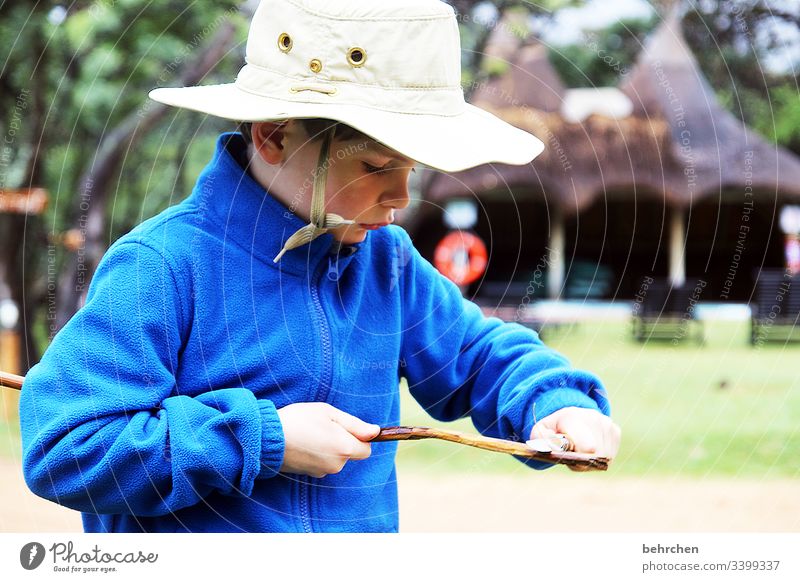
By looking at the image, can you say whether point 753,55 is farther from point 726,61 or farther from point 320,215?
point 320,215

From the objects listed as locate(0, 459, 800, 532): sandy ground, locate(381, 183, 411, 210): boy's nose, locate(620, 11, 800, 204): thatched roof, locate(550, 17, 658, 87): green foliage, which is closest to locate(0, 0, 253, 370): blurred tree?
locate(0, 459, 800, 532): sandy ground

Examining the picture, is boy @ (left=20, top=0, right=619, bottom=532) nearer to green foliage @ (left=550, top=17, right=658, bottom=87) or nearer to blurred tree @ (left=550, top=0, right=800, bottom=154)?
blurred tree @ (left=550, top=0, right=800, bottom=154)

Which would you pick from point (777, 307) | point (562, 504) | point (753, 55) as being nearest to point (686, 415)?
point (562, 504)

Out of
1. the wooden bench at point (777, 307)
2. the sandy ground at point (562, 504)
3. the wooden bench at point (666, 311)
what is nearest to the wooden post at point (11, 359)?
the sandy ground at point (562, 504)

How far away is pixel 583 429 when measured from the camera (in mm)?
890

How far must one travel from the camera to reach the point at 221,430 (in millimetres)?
795

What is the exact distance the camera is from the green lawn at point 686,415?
311cm

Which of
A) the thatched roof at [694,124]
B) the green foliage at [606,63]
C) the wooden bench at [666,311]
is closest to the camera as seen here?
the wooden bench at [666,311]

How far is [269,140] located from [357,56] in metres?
0.10

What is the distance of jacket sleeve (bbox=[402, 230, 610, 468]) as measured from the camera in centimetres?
95

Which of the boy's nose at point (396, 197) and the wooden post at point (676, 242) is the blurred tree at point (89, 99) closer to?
the boy's nose at point (396, 197)

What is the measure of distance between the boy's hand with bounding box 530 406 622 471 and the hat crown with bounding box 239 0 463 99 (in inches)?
12.2

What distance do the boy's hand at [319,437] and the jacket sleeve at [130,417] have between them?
1 cm

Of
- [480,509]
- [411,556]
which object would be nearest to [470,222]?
[480,509]
